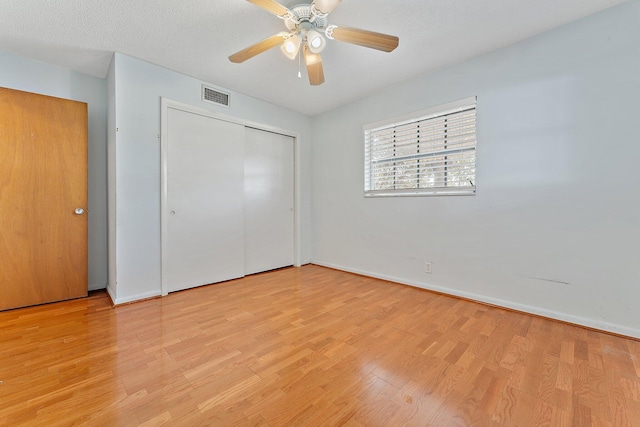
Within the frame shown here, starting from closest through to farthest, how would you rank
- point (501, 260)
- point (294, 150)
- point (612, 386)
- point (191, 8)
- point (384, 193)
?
point (612, 386) < point (191, 8) < point (501, 260) < point (384, 193) < point (294, 150)

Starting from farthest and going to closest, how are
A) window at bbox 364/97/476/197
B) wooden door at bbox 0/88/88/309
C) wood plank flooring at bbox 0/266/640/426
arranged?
window at bbox 364/97/476/197
wooden door at bbox 0/88/88/309
wood plank flooring at bbox 0/266/640/426

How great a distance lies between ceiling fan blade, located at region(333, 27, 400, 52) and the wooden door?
2848 mm

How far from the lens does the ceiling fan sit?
167 cm

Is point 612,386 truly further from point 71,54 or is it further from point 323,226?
point 71,54

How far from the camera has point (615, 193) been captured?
1955 millimetres

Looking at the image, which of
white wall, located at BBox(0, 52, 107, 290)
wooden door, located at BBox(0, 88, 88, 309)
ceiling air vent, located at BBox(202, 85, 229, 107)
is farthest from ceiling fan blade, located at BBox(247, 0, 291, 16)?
white wall, located at BBox(0, 52, 107, 290)

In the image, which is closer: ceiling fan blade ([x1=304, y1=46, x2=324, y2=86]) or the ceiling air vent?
ceiling fan blade ([x1=304, y1=46, x2=324, y2=86])

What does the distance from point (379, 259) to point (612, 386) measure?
2.24m

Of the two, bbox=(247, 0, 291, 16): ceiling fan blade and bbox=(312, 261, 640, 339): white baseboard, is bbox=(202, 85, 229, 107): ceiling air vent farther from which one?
bbox=(312, 261, 640, 339): white baseboard

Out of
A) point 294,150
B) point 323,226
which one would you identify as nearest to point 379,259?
point 323,226

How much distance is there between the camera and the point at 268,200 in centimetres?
388

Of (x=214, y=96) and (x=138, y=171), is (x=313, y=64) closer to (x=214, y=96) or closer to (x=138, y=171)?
(x=214, y=96)

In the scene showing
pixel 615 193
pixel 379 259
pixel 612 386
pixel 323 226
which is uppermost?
pixel 615 193

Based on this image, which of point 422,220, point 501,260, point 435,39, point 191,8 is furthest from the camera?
point 422,220
